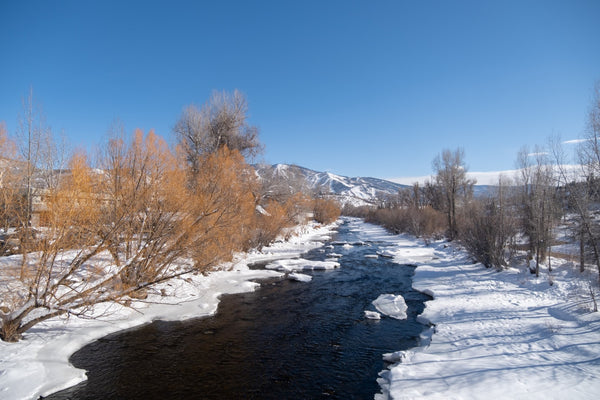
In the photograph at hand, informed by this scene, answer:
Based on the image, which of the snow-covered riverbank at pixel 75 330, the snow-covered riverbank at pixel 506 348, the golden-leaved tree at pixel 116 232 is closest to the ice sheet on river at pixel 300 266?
the snow-covered riverbank at pixel 75 330

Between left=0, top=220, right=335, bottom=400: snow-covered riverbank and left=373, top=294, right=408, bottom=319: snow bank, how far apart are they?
613cm

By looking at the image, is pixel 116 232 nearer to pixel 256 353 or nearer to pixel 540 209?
pixel 256 353

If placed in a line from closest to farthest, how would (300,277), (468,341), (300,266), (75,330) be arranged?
(468,341) → (75,330) → (300,277) → (300,266)

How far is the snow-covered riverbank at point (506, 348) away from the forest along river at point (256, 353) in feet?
2.55

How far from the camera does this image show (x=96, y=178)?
356 inches

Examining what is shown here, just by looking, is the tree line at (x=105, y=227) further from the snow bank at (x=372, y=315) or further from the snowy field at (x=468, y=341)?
the snow bank at (x=372, y=315)

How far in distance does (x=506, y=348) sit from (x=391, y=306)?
4.38 m

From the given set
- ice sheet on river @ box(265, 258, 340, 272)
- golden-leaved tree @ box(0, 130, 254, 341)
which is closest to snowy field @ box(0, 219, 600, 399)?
golden-leaved tree @ box(0, 130, 254, 341)

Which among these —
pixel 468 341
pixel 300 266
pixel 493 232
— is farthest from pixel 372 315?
pixel 493 232

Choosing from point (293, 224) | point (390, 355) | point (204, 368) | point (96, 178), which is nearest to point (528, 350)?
point (390, 355)

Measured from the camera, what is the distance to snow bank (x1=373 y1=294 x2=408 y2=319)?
1058 centimetres

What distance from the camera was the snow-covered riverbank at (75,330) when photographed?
20.0 feet

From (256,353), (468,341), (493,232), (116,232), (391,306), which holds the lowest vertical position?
(256,353)

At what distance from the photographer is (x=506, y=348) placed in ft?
23.1
